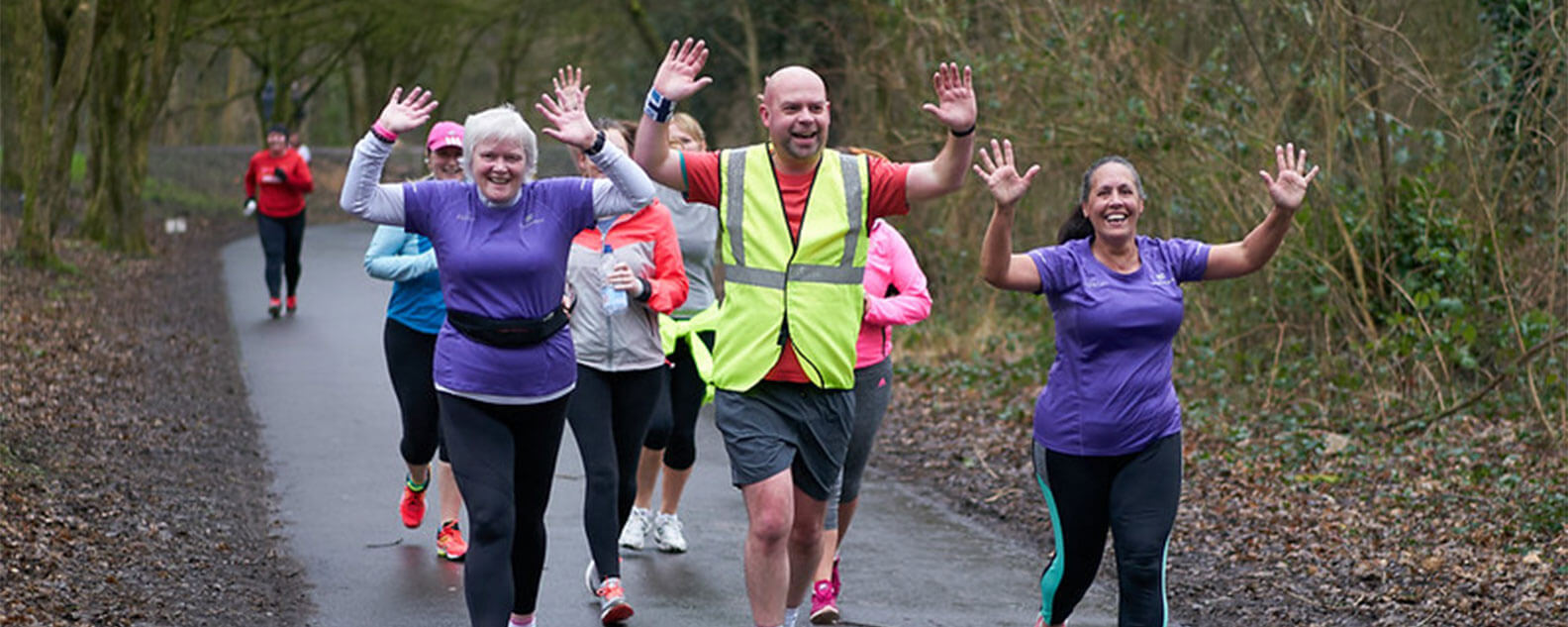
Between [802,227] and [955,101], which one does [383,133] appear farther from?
[955,101]

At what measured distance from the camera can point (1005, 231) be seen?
5.78 meters

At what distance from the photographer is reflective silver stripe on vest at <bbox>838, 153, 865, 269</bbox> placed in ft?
19.5

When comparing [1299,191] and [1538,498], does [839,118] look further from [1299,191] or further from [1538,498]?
[1299,191]

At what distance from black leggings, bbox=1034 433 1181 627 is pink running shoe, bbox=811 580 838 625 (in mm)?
1345

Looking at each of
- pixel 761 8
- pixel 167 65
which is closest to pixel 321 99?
pixel 167 65

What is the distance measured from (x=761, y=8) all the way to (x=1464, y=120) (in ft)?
46.1

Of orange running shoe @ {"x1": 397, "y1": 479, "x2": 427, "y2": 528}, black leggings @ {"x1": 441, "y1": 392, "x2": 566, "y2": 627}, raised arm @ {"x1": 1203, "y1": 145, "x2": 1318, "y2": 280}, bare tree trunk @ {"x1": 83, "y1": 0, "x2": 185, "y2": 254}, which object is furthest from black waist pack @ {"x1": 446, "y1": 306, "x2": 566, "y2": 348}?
bare tree trunk @ {"x1": 83, "y1": 0, "x2": 185, "y2": 254}

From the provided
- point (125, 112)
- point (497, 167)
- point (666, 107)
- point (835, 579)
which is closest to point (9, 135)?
point (125, 112)

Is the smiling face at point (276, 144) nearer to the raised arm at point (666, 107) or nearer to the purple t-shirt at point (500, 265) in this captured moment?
the purple t-shirt at point (500, 265)

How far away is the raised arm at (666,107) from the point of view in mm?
5859

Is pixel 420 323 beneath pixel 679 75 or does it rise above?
beneath

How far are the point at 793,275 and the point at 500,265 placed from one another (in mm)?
880

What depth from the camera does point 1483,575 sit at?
795 centimetres

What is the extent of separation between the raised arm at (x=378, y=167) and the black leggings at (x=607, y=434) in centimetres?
134
